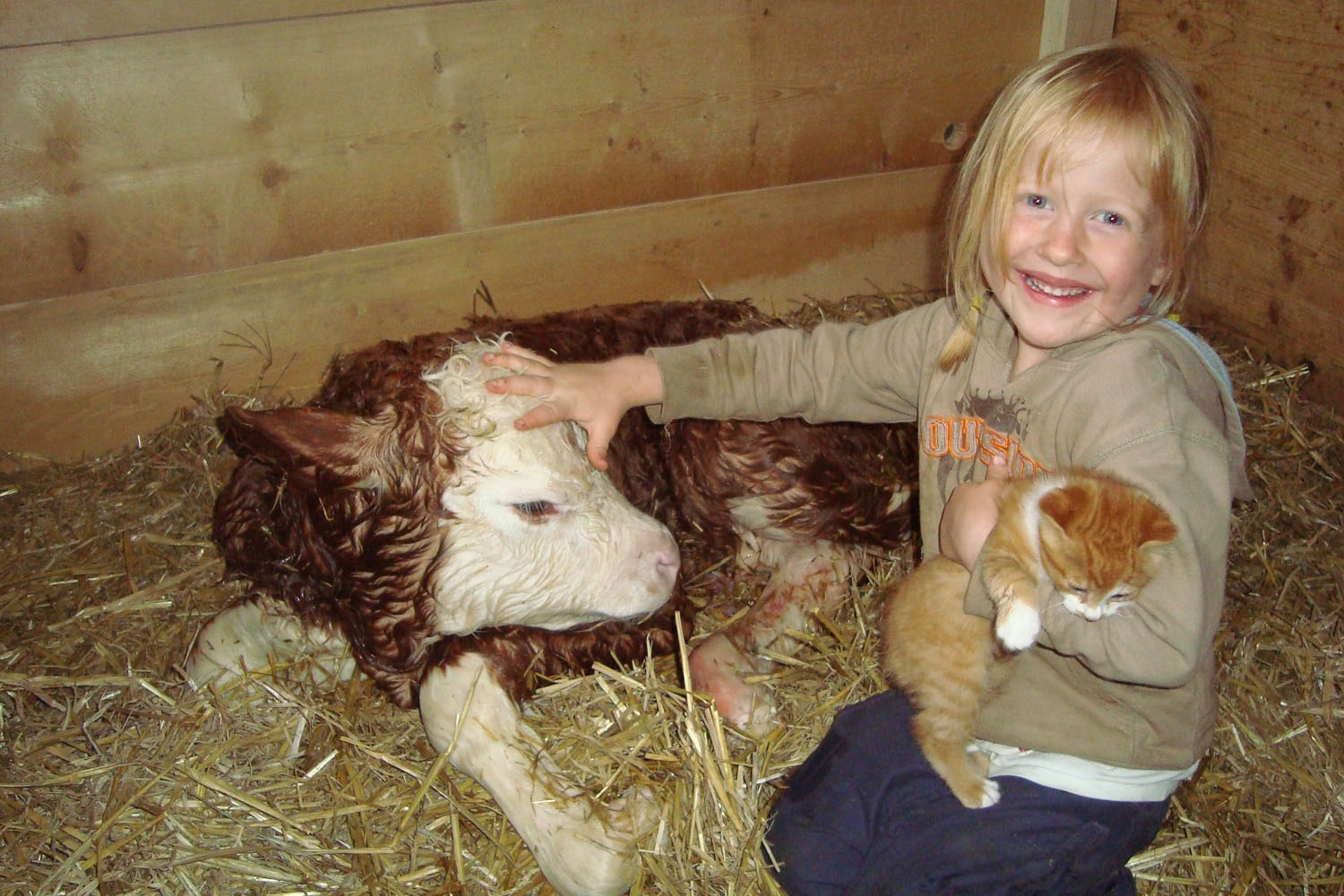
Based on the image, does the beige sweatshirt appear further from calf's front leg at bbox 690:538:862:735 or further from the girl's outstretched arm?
calf's front leg at bbox 690:538:862:735

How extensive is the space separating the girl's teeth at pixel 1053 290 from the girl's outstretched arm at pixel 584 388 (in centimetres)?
100

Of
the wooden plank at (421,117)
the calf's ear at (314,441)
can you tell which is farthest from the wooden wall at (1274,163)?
the calf's ear at (314,441)

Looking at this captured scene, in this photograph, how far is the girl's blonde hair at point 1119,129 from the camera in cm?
209

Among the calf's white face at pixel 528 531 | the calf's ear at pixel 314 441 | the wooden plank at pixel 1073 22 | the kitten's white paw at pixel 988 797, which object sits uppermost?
the wooden plank at pixel 1073 22

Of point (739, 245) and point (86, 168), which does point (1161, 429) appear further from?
point (86, 168)

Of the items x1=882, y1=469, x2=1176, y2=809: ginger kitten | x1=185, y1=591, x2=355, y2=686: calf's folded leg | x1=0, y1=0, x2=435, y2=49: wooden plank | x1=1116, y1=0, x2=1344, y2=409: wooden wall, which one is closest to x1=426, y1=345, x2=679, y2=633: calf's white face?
x1=185, y1=591, x2=355, y2=686: calf's folded leg

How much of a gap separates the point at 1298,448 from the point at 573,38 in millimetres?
3318

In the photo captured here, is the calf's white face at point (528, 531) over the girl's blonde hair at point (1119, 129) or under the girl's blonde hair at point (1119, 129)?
under

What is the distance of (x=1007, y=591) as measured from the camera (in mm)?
1929

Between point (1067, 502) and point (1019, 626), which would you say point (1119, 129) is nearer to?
point (1067, 502)

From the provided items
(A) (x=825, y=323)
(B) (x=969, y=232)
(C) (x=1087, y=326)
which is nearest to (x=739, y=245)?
(A) (x=825, y=323)

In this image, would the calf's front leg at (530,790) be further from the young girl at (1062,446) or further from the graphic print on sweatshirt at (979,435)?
the graphic print on sweatshirt at (979,435)

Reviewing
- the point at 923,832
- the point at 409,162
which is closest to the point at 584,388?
the point at 923,832

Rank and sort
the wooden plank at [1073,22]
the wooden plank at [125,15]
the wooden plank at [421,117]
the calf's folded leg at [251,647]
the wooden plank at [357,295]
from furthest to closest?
the wooden plank at [1073,22], the wooden plank at [357,295], the wooden plank at [421,117], the wooden plank at [125,15], the calf's folded leg at [251,647]
